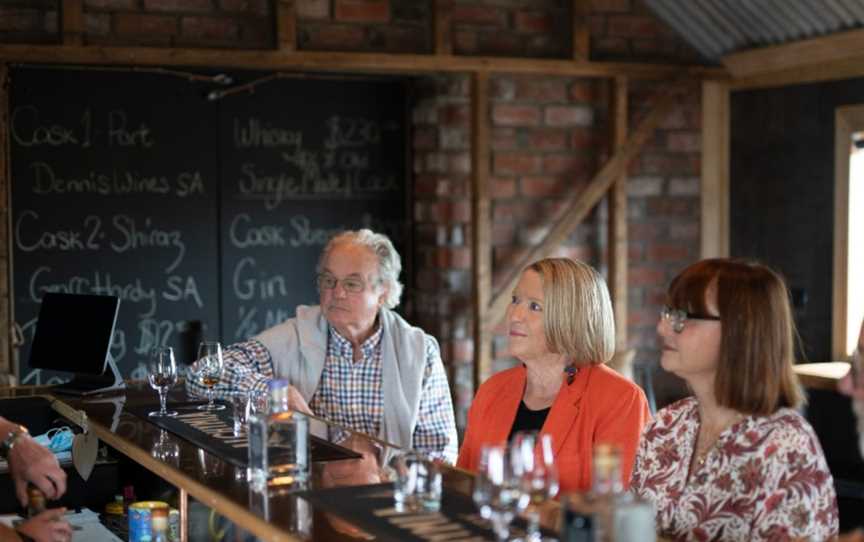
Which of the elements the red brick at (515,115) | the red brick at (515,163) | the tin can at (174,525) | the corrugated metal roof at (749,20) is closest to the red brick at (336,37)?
the red brick at (515,115)

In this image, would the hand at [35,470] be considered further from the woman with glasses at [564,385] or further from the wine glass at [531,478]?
the wine glass at [531,478]

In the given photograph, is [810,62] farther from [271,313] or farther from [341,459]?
[341,459]

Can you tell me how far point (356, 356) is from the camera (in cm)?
407

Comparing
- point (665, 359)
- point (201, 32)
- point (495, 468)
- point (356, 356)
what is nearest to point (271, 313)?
point (201, 32)

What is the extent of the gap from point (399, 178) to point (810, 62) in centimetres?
192

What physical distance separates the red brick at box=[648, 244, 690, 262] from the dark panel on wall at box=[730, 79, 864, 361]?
0.84 feet

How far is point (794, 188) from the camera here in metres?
5.86

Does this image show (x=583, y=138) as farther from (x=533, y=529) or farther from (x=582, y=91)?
(x=533, y=529)

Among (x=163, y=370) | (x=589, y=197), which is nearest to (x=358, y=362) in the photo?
(x=163, y=370)

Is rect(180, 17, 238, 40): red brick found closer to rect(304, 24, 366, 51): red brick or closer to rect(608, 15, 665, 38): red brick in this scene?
rect(304, 24, 366, 51): red brick

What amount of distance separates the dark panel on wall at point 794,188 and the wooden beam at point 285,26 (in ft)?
7.03

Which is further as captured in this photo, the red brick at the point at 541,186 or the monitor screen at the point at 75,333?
the red brick at the point at 541,186

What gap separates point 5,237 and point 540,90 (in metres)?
2.48

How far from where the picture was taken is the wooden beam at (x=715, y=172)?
20.6ft
